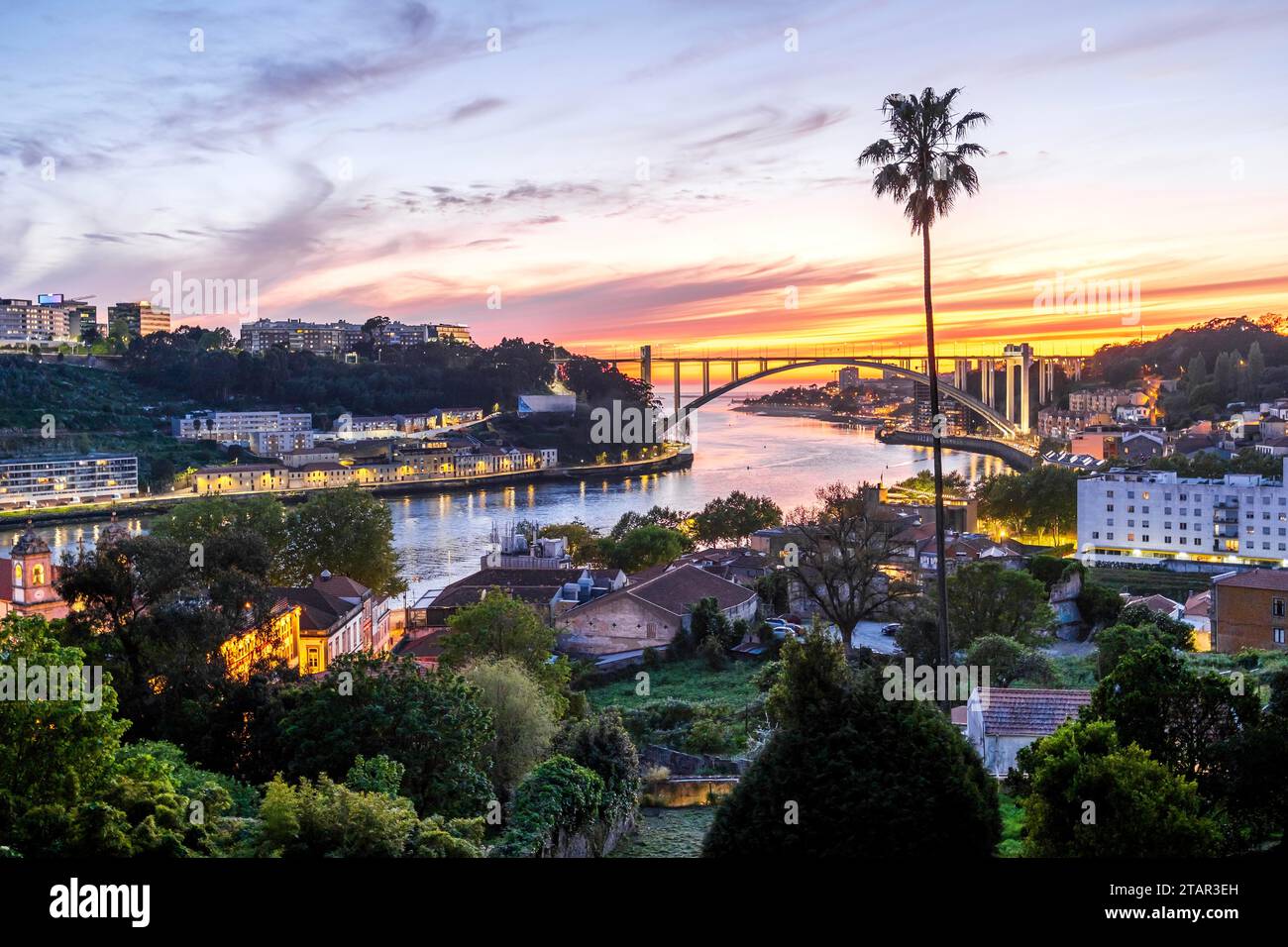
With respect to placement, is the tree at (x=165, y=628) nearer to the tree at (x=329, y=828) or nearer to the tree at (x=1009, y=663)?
the tree at (x=329, y=828)

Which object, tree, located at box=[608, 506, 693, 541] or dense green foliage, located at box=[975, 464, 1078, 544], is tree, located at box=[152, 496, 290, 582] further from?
dense green foliage, located at box=[975, 464, 1078, 544]

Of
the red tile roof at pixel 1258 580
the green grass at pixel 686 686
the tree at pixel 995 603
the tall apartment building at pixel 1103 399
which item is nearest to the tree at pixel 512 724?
the green grass at pixel 686 686

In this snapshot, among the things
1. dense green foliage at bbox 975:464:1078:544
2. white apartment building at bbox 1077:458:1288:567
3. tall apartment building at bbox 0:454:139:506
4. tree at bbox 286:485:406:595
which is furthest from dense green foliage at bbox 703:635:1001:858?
tall apartment building at bbox 0:454:139:506

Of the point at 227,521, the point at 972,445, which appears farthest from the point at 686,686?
the point at 972,445

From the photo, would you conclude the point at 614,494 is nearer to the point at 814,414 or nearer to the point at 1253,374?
the point at 1253,374

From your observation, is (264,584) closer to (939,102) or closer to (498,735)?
(498,735)
